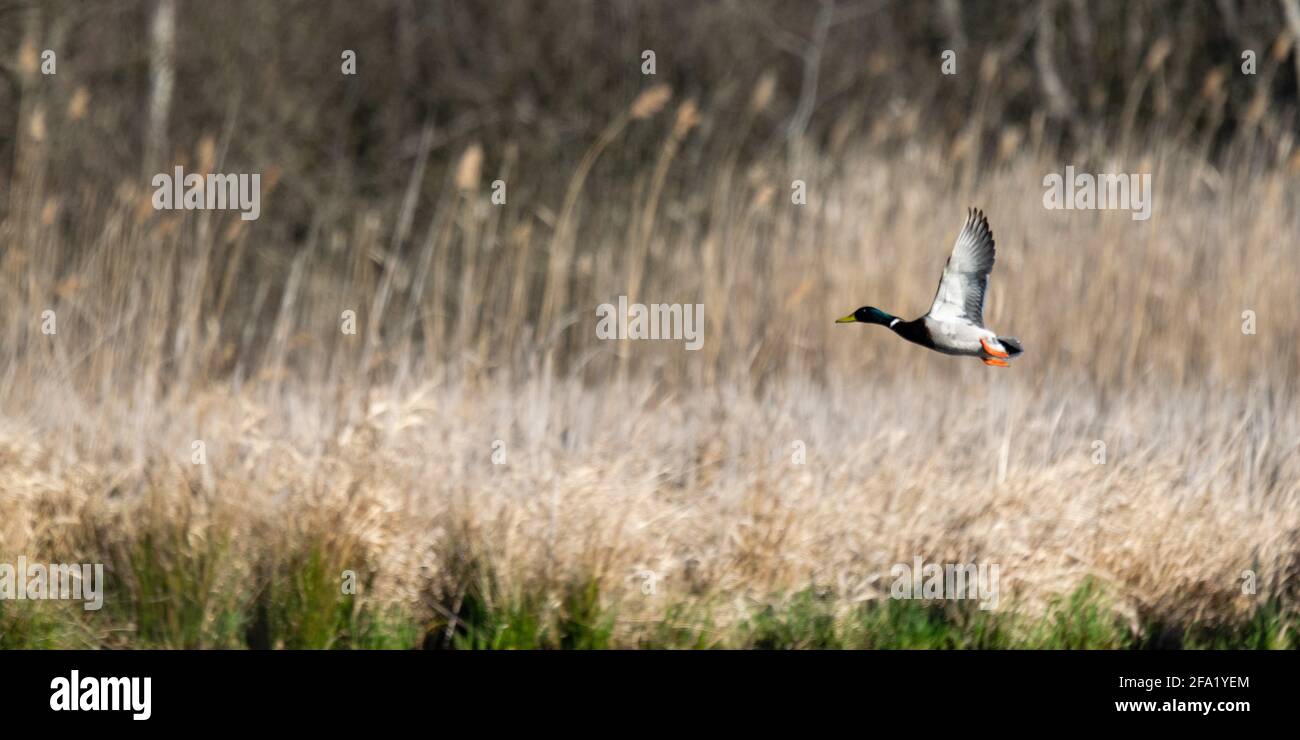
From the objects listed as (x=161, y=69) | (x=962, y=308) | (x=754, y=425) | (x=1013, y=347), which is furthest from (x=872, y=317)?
(x=161, y=69)

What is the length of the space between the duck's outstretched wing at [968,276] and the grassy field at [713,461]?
986mm

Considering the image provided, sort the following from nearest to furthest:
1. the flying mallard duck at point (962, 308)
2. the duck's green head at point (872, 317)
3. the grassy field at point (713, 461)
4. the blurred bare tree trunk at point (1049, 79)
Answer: the flying mallard duck at point (962, 308), the duck's green head at point (872, 317), the grassy field at point (713, 461), the blurred bare tree trunk at point (1049, 79)

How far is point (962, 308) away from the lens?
314 cm

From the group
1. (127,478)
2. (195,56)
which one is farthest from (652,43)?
(127,478)

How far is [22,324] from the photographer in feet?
16.9

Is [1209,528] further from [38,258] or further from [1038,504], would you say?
[38,258]

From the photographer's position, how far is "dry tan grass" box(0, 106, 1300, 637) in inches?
153

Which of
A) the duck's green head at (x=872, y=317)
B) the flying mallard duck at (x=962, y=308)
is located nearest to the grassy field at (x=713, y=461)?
the duck's green head at (x=872, y=317)

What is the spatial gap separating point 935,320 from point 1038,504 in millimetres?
1120

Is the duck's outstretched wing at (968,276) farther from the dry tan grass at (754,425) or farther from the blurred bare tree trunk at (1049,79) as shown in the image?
the blurred bare tree trunk at (1049,79)

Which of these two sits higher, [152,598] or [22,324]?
[22,324]

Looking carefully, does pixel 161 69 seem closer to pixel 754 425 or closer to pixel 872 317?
pixel 754 425

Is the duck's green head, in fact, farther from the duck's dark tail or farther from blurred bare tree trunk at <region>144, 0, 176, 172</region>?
blurred bare tree trunk at <region>144, 0, 176, 172</region>

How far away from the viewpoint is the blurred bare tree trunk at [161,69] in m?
11.4
